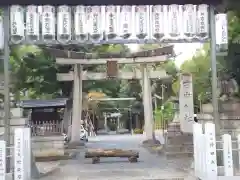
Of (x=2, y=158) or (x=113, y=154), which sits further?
(x=113, y=154)

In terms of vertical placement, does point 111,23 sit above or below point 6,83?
above

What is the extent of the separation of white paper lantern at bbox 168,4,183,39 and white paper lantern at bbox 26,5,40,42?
3.35 meters

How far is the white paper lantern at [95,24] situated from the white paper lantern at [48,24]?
0.93 metres

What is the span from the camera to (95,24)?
10469mm

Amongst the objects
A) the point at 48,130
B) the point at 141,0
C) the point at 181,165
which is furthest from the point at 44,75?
the point at 141,0

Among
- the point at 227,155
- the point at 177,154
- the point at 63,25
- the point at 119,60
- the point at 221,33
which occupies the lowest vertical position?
the point at 177,154

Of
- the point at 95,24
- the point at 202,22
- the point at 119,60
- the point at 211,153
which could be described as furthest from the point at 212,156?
the point at 119,60

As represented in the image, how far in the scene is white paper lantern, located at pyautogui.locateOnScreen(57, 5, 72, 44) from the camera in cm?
1039

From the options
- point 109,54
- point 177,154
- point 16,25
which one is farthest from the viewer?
point 109,54

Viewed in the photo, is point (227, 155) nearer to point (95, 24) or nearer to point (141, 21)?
point (141, 21)

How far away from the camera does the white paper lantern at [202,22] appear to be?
10578mm

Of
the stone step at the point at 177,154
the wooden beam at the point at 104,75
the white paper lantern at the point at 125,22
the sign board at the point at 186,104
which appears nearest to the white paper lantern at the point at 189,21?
the white paper lantern at the point at 125,22

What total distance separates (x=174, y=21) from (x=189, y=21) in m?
0.39

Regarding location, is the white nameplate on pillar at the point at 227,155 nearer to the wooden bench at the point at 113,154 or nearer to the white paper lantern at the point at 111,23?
the white paper lantern at the point at 111,23
